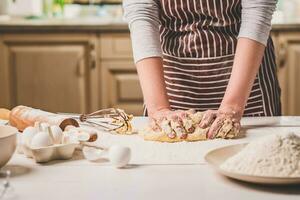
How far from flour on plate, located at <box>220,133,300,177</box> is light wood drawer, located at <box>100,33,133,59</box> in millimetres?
1983

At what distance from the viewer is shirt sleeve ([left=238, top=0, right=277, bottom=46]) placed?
143cm

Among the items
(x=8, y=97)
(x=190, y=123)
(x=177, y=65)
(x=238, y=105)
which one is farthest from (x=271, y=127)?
(x=8, y=97)

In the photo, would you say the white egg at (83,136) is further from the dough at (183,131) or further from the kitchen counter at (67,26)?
the kitchen counter at (67,26)

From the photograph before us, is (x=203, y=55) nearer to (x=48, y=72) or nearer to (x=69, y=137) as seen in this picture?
(x=69, y=137)

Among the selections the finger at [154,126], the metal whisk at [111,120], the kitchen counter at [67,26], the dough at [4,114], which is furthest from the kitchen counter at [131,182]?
the kitchen counter at [67,26]

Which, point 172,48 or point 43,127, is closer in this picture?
point 43,127

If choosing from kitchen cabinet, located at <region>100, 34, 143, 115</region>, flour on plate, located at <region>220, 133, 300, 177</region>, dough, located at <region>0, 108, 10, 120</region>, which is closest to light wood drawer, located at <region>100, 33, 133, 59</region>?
kitchen cabinet, located at <region>100, 34, 143, 115</region>

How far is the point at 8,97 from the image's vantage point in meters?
3.00

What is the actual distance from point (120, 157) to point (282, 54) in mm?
1956

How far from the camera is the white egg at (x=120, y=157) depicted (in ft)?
3.22

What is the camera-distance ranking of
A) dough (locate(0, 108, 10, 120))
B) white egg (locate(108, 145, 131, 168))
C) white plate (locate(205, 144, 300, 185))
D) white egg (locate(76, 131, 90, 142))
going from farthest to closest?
dough (locate(0, 108, 10, 120))
white egg (locate(76, 131, 90, 142))
white egg (locate(108, 145, 131, 168))
white plate (locate(205, 144, 300, 185))

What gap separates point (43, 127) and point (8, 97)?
1976 mm

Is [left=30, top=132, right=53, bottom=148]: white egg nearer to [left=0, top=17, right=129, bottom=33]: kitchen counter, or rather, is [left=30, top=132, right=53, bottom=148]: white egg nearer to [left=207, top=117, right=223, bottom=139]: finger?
[left=207, top=117, right=223, bottom=139]: finger

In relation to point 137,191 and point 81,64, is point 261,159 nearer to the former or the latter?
point 137,191
